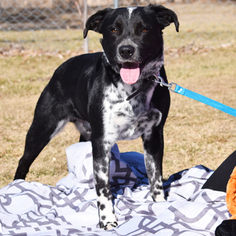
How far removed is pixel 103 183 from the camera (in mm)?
2943

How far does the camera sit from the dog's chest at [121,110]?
2.88 meters

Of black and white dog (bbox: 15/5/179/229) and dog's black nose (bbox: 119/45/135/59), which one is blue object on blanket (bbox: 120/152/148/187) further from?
dog's black nose (bbox: 119/45/135/59)

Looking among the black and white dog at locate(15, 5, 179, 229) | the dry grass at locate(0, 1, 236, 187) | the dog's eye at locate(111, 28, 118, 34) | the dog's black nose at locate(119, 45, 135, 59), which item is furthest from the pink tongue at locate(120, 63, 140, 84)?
the dry grass at locate(0, 1, 236, 187)

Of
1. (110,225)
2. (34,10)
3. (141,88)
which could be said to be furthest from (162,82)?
(34,10)

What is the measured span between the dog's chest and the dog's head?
15 centimetres

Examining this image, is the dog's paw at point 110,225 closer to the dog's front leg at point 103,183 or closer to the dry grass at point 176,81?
the dog's front leg at point 103,183

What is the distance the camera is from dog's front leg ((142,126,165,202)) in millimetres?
3158

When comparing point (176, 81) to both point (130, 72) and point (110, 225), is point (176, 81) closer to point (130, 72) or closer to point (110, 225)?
point (130, 72)

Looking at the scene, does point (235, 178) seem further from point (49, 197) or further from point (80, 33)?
point (80, 33)

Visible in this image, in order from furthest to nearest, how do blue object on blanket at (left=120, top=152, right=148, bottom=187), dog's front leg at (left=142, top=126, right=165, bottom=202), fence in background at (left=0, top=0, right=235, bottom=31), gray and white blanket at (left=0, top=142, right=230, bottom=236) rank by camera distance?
fence in background at (left=0, top=0, right=235, bottom=31), blue object on blanket at (left=120, top=152, right=148, bottom=187), dog's front leg at (left=142, top=126, right=165, bottom=202), gray and white blanket at (left=0, top=142, right=230, bottom=236)

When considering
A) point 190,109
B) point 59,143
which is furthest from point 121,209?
point 190,109

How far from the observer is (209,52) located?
9336 millimetres

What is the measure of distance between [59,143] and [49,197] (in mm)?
1739

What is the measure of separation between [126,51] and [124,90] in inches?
14.5
